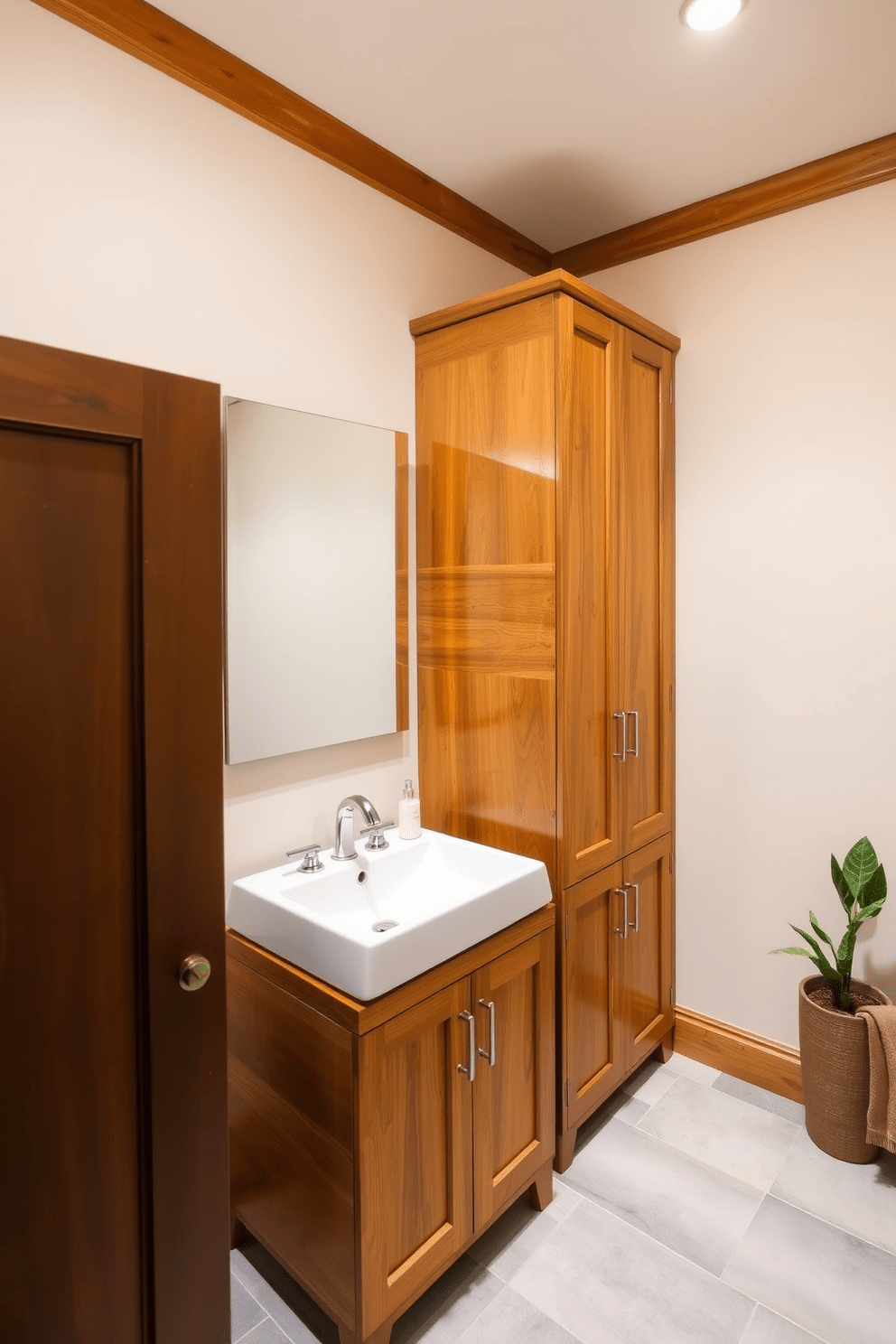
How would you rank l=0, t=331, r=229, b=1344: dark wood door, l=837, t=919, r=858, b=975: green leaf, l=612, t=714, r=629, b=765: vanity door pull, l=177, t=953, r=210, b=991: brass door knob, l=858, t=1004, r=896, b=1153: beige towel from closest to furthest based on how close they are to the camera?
1. l=0, t=331, r=229, b=1344: dark wood door
2. l=177, t=953, r=210, b=991: brass door knob
3. l=858, t=1004, r=896, b=1153: beige towel
4. l=837, t=919, r=858, b=975: green leaf
5. l=612, t=714, r=629, b=765: vanity door pull

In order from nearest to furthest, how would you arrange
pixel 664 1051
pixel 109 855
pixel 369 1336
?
pixel 109 855
pixel 369 1336
pixel 664 1051

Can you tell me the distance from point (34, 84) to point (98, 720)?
3.92 ft

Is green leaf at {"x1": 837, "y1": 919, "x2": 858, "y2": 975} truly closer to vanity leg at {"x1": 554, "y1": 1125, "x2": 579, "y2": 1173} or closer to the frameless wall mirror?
vanity leg at {"x1": 554, "y1": 1125, "x2": 579, "y2": 1173}

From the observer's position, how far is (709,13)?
1.50 meters

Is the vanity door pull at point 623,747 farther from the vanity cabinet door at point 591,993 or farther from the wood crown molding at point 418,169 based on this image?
the wood crown molding at point 418,169

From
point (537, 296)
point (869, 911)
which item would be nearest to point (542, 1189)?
point (869, 911)

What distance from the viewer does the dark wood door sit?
0.93 meters

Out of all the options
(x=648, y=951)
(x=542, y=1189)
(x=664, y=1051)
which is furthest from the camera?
(x=664, y=1051)

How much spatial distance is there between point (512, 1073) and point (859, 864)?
1.03 m

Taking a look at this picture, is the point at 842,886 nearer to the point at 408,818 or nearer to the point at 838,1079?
the point at 838,1079

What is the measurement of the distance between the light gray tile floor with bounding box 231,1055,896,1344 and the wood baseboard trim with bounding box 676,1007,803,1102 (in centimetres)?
13

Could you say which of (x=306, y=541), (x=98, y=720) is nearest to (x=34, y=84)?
(x=306, y=541)

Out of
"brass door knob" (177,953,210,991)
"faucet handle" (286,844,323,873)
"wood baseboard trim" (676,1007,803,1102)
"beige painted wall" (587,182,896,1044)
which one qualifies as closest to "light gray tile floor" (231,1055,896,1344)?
"wood baseboard trim" (676,1007,803,1102)

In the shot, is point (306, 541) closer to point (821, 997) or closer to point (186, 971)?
point (186, 971)
